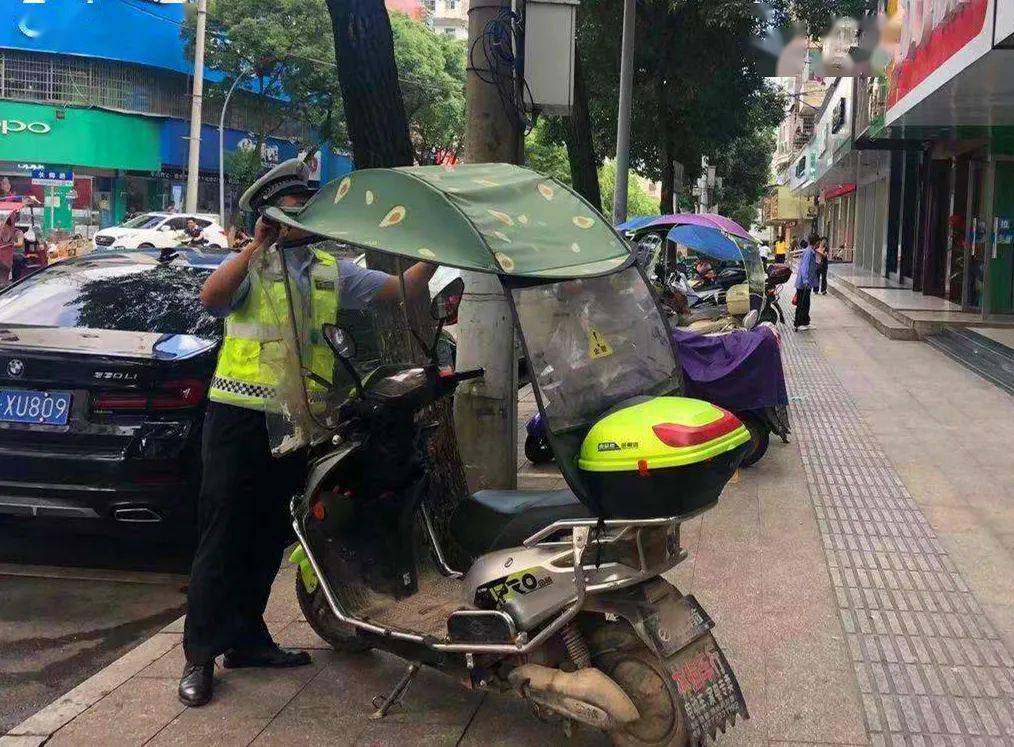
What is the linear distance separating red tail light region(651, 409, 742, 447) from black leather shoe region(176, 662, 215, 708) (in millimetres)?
1939

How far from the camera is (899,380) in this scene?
1170 centimetres

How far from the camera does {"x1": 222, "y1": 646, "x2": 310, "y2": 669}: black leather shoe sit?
4.02 m

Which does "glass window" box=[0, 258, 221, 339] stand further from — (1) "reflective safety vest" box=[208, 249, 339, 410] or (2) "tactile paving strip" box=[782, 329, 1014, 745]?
(2) "tactile paving strip" box=[782, 329, 1014, 745]

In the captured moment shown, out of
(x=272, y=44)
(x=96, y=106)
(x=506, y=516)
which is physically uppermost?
(x=272, y=44)

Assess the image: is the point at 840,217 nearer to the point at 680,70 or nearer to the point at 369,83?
the point at 680,70

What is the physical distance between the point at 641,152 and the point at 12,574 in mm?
24150

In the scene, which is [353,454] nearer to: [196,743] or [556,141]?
[196,743]

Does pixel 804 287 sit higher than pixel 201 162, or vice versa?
pixel 201 162

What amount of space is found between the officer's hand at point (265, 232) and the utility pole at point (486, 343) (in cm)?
195

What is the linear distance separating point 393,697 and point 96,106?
1457 inches

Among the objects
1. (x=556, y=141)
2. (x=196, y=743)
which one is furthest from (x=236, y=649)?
(x=556, y=141)

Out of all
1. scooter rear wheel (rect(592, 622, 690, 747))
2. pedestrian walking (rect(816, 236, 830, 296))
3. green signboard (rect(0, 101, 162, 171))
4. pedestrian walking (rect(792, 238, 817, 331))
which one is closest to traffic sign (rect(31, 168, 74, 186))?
green signboard (rect(0, 101, 162, 171))

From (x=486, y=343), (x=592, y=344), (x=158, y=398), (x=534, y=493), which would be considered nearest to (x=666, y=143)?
(x=486, y=343)

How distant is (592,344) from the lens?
3357mm
